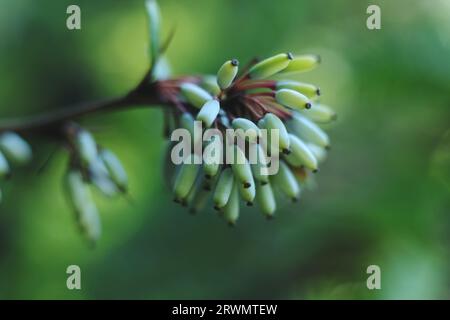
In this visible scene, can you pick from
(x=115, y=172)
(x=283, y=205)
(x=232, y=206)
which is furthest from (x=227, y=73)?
(x=283, y=205)

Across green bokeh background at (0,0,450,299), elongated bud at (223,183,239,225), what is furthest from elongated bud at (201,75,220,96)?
green bokeh background at (0,0,450,299)

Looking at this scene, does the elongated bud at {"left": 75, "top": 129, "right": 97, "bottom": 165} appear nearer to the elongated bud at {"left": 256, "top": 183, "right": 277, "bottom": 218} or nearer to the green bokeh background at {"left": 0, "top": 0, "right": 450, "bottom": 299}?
the elongated bud at {"left": 256, "top": 183, "right": 277, "bottom": 218}

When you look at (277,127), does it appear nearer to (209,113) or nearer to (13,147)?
(209,113)

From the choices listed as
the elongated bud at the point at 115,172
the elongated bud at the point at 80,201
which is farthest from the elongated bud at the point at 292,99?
the elongated bud at the point at 80,201

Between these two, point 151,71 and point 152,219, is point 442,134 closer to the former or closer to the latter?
point 152,219
